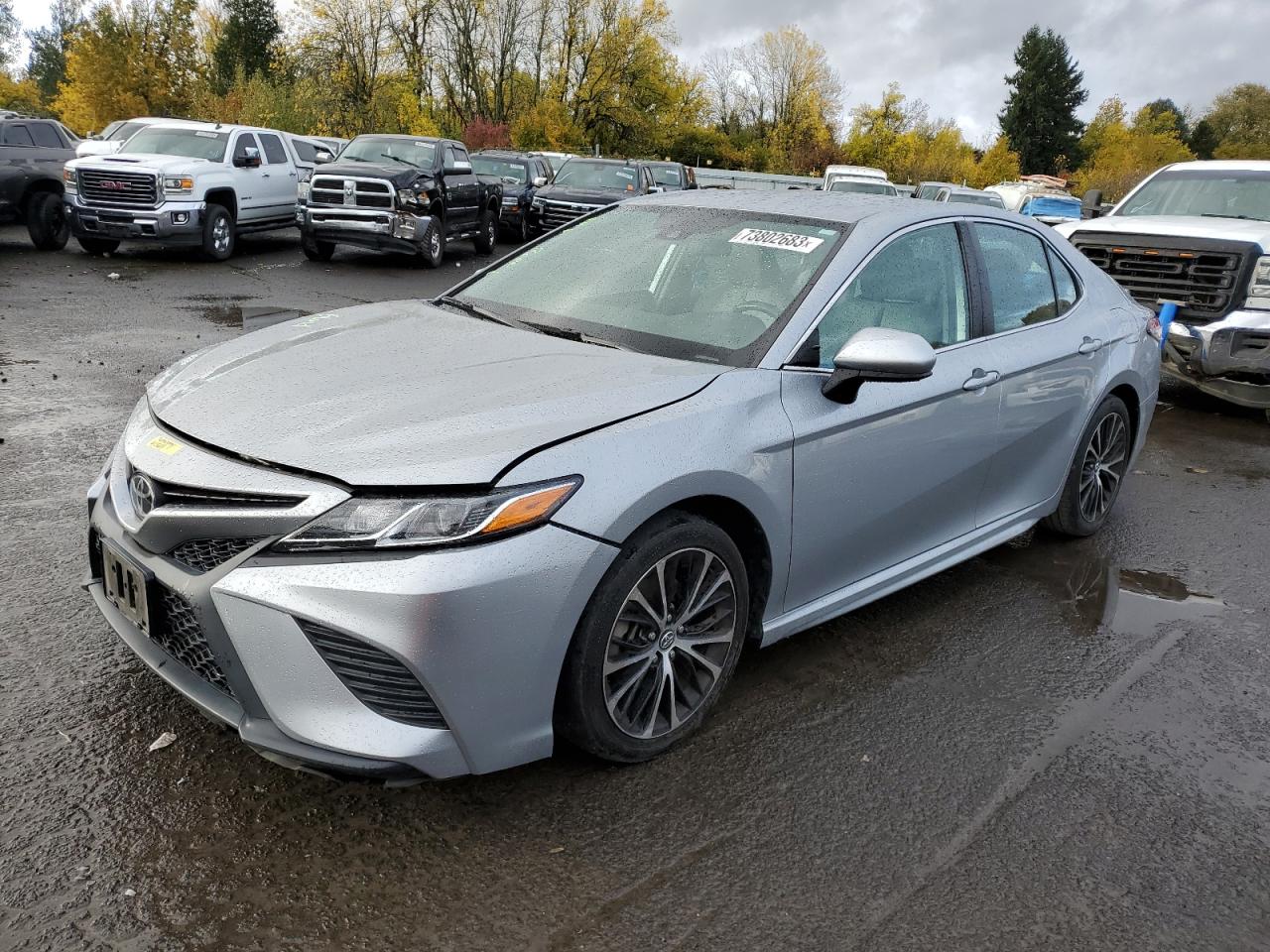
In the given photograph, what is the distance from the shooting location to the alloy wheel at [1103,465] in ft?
17.1

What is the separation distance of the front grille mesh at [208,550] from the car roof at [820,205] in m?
2.42

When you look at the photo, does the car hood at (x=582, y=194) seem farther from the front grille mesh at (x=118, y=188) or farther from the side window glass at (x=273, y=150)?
the front grille mesh at (x=118, y=188)

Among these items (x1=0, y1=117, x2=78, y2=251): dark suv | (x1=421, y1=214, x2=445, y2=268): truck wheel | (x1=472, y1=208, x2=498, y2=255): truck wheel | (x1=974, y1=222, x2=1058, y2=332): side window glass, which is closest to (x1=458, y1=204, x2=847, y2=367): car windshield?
(x1=974, y1=222, x2=1058, y2=332): side window glass

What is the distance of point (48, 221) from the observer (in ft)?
50.6

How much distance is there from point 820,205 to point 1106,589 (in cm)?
228

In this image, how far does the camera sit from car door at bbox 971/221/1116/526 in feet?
14.3

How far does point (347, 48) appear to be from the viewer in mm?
52969

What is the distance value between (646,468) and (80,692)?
6.47 ft

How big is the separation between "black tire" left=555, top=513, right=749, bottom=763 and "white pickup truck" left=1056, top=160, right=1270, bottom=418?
274 inches

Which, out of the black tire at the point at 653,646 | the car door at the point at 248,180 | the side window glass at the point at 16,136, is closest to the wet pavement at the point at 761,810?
the black tire at the point at 653,646

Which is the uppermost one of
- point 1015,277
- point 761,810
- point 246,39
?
point 246,39

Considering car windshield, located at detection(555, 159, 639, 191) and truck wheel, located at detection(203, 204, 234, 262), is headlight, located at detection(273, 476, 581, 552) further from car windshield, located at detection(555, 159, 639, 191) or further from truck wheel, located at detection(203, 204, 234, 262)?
car windshield, located at detection(555, 159, 639, 191)

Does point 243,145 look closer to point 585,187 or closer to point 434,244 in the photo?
point 434,244

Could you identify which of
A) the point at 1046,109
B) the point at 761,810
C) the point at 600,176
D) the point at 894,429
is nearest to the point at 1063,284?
the point at 894,429
